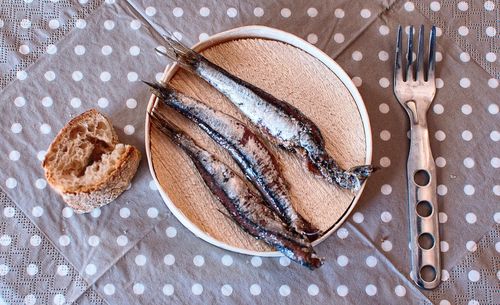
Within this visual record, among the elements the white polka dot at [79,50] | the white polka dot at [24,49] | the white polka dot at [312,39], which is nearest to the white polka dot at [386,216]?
the white polka dot at [312,39]

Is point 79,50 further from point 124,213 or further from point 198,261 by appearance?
point 198,261

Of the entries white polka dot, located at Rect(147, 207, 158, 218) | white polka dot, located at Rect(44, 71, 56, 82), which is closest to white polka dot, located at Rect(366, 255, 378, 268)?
white polka dot, located at Rect(147, 207, 158, 218)

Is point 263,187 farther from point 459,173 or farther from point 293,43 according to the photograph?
point 459,173

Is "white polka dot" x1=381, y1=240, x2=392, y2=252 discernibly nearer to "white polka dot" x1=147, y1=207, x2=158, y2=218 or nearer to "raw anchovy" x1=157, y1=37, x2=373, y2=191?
"raw anchovy" x1=157, y1=37, x2=373, y2=191

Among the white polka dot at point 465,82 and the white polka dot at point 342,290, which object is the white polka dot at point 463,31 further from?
the white polka dot at point 342,290

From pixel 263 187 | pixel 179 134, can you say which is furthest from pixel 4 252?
pixel 263 187

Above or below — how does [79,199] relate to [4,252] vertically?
above
